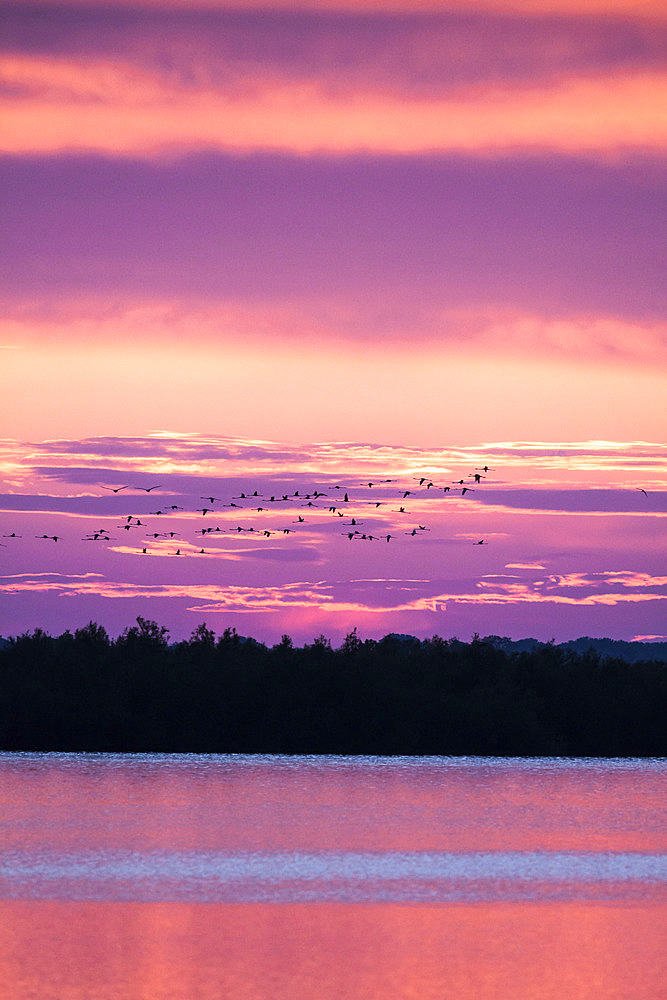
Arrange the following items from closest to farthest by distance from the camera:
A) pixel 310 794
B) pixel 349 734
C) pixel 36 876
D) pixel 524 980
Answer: pixel 524 980
pixel 36 876
pixel 310 794
pixel 349 734

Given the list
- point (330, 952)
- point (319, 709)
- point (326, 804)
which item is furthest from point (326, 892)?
point (319, 709)

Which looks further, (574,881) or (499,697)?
(499,697)

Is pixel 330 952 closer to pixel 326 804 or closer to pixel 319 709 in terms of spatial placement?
pixel 326 804

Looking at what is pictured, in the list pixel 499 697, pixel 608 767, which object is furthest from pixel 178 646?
pixel 608 767

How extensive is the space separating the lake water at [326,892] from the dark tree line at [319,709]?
59.3ft

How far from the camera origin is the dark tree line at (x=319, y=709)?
87562 millimetres

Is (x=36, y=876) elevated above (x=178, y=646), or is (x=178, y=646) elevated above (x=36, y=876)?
(x=178, y=646)

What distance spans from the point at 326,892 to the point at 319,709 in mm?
53935

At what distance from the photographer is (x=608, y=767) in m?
86.8

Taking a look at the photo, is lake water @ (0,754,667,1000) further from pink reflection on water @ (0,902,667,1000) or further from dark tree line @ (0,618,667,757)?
dark tree line @ (0,618,667,757)

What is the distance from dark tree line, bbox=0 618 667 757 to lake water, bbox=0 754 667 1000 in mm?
18076

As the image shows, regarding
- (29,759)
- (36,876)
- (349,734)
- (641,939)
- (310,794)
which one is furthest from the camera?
(349,734)

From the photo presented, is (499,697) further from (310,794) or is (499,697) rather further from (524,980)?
(524,980)

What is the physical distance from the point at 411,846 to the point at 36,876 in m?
13.1
